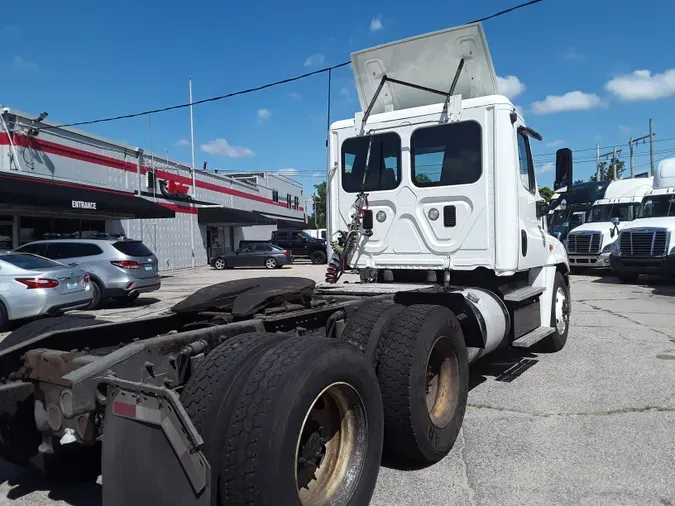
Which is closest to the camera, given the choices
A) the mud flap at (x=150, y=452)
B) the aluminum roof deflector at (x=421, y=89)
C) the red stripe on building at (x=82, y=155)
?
the mud flap at (x=150, y=452)

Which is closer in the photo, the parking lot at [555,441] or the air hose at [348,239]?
the parking lot at [555,441]

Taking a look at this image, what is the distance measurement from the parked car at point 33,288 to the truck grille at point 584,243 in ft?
54.9

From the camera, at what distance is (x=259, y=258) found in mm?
30000

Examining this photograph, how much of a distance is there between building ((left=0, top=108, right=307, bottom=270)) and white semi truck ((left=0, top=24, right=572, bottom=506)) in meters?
14.4

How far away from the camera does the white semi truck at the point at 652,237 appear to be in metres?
16.3

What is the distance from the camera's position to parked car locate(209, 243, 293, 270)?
29.9m

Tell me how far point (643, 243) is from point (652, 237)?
303mm

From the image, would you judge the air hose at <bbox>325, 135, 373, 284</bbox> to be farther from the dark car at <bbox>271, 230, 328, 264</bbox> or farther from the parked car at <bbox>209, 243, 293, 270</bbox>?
the dark car at <bbox>271, 230, 328, 264</bbox>

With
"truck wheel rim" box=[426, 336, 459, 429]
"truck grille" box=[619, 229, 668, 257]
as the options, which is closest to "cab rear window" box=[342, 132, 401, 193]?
"truck wheel rim" box=[426, 336, 459, 429]

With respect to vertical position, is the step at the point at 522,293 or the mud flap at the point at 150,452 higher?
the step at the point at 522,293

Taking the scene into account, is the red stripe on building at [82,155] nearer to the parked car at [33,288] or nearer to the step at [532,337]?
the parked car at [33,288]

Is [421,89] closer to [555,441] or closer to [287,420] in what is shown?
[555,441]

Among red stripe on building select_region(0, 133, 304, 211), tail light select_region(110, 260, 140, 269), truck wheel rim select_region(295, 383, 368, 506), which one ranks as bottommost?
truck wheel rim select_region(295, 383, 368, 506)

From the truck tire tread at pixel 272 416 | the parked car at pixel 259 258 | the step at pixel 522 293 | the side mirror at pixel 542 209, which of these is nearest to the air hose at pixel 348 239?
the step at pixel 522 293
